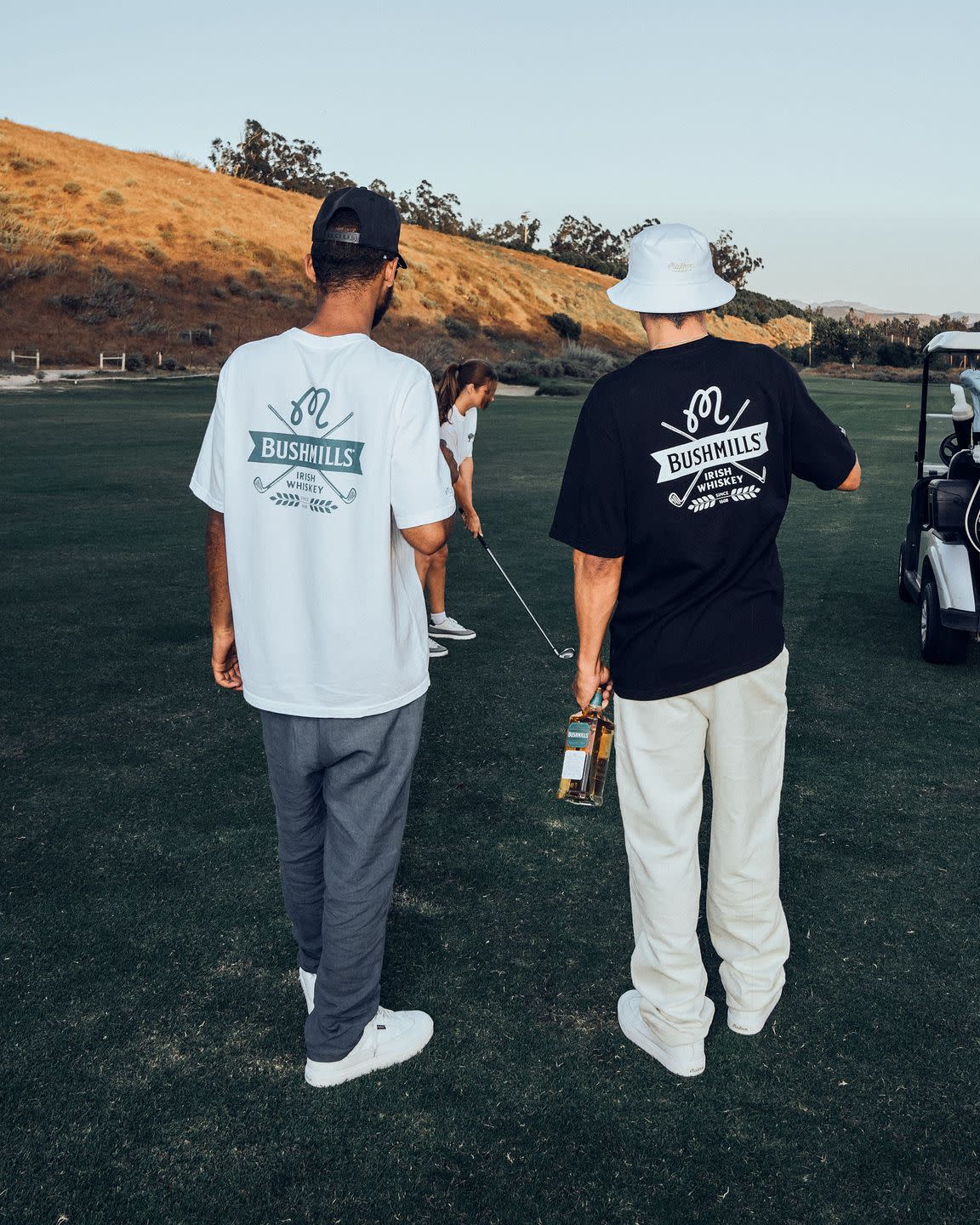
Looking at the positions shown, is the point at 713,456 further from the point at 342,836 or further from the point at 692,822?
the point at 342,836

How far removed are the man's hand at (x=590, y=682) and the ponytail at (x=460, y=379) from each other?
401 centimetres

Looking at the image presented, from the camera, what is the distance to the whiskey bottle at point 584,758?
3057mm

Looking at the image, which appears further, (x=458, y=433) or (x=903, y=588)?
(x=903, y=588)

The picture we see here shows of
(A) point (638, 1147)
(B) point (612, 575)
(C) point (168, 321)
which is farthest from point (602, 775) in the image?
(C) point (168, 321)

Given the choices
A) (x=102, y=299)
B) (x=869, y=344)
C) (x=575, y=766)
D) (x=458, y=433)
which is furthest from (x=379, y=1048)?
(x=869, y=344)

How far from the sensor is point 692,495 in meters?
2.67

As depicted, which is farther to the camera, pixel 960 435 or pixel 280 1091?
pixel 960 435

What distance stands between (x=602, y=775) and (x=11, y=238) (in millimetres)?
54917

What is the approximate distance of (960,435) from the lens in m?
7.26

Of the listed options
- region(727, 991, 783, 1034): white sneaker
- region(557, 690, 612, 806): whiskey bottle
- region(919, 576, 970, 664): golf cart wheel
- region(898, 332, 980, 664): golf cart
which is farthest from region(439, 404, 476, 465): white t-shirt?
region(727, 991, 783, 1034): white sneaker

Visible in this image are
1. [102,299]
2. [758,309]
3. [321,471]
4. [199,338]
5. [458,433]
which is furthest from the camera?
[758,309]

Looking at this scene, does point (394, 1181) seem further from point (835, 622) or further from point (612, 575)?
point (835, 622)

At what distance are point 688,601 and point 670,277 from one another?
80 centimetres

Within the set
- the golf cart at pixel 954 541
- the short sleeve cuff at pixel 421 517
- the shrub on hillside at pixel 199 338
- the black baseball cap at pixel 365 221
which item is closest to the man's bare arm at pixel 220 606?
the short sleeve cuff at pixel 421 517
